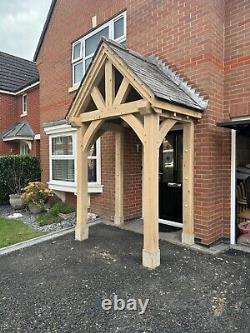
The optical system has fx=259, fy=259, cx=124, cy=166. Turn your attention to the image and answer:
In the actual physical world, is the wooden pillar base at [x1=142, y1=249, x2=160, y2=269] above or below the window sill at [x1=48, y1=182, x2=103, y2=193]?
below

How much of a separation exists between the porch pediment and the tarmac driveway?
2.62 meters

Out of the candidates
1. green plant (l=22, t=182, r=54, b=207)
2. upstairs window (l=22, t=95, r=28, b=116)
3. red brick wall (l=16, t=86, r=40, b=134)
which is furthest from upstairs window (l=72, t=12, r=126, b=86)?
upstairs window (l=22, t=95, r=28, b=116)

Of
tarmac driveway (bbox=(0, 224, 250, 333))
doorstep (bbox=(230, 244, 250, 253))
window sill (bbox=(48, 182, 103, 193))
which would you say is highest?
window sill (bbox=(48, 182, 103, 193))

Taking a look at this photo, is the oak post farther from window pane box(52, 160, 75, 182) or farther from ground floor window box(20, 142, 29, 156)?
ground floor window box(20, 142, 29, 156)

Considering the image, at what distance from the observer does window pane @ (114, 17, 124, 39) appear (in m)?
7.14

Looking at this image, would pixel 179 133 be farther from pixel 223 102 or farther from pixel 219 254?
pixel 219 254

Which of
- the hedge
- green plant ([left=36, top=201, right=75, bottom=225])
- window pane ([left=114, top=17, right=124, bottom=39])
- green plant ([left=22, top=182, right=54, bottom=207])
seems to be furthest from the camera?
the hedge

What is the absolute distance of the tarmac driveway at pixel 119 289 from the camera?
295 cm

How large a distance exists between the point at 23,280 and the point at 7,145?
11145 mm

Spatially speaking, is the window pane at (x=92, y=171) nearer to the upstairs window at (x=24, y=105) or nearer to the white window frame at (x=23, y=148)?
the white window frame at (x=23, y=148)

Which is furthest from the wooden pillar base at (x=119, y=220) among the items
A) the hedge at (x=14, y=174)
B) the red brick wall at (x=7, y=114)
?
the red brick wall at (x=7, y=114)

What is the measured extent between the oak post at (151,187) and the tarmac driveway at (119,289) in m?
0.24

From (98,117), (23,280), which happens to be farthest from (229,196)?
(23,280)

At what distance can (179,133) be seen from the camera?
6297 millimetres
